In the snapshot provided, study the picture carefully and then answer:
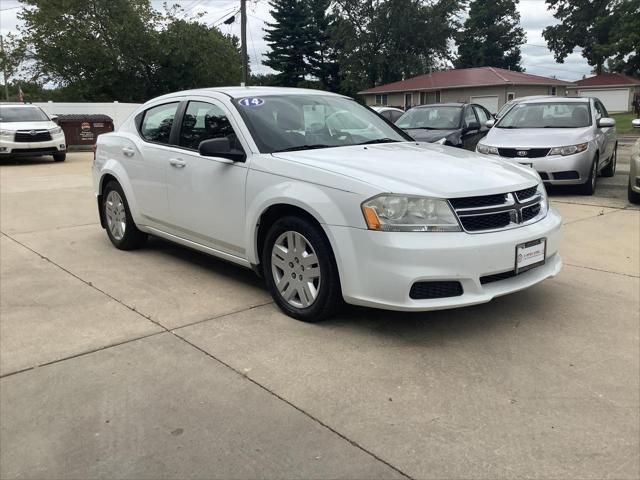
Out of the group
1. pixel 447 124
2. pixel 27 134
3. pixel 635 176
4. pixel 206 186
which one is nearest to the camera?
pixel 206 186

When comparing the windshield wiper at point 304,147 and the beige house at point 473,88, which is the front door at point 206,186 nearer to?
the windshield wiper at point 304,147

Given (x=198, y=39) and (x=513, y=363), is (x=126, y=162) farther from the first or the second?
(x=198, y=39)

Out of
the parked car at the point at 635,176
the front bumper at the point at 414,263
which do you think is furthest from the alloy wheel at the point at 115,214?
the parked car at the point at 635,176

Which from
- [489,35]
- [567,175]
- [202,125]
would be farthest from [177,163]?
[489,35]

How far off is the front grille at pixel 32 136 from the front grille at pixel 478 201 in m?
14.9

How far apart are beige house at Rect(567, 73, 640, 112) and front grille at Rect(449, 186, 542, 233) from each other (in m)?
55.0

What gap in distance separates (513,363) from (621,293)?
1817mm

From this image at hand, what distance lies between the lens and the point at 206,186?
4.71 m

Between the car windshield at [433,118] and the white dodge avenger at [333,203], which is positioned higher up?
the car windshield at [433,118]

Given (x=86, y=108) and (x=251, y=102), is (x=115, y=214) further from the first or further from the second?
(x=86, y=108)

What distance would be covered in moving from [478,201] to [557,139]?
20.8 ft

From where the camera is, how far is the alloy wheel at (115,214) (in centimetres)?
595

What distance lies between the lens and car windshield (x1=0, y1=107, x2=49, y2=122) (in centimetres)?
1605

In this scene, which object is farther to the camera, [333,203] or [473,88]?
[473,88]
